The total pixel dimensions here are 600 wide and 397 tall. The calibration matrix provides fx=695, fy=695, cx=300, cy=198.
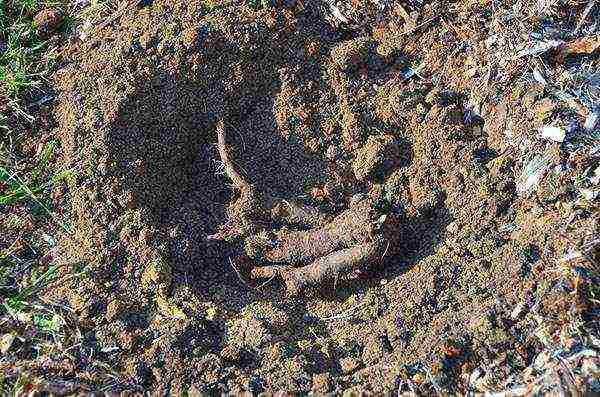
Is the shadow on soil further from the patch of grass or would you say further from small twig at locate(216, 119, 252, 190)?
the patch of grass

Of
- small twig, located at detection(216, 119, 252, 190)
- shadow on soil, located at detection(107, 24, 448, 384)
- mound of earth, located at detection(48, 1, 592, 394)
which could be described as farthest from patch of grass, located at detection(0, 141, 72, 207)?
small twig, located at detection(216, 119, 252, 190)

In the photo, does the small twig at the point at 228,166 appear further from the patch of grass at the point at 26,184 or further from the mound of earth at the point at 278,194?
the patch of grass at the point at 26,184

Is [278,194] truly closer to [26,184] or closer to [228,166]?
[228,166]

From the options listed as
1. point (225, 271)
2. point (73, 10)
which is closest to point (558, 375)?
point (225, 271)

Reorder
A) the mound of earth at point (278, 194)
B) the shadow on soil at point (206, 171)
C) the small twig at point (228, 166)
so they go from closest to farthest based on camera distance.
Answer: the mound of earth at point (278, 194)
the shadow on soil at point (206, 171)
the small twig at point (228, 166)

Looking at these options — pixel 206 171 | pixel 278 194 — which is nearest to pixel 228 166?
pixel 206 171

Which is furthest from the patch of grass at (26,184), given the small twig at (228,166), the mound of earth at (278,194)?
the small twig at (228,166)

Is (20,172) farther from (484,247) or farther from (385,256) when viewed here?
(484,247)

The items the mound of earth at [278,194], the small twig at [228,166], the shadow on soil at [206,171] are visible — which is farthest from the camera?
the small twig at [228,166]

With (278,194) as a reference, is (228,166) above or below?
above
